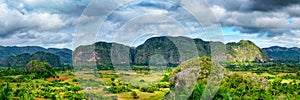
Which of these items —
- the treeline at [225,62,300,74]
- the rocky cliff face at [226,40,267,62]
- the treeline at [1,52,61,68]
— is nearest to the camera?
the treeline at [225,62,300,74]

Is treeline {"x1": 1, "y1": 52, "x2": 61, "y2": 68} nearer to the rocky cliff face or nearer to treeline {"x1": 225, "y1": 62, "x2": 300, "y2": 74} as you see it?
treeline {"x1": 225, "y1": 62, "x2": 300, "y2": 74}

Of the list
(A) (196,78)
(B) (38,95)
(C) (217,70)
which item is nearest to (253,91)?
(C) (217,70)

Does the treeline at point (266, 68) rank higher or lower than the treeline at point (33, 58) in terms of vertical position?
lower

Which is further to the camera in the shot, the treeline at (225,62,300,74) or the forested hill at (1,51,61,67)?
the forested hill at (1,51,61,67)

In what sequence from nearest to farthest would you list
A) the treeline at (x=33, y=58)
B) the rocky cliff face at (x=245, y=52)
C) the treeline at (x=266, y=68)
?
the treeline at (x=266, y=68), the treeline at (x=33, y=58), the rocky cliff face at (x=245, y=52)

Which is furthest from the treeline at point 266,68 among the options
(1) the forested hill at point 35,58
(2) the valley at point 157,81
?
(1) the forested hill at point 35,58

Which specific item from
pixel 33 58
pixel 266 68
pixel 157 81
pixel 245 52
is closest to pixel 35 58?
pixel 33 58

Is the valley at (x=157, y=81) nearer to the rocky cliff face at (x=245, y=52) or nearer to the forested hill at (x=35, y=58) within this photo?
the forested hill at (x=35, y=58)

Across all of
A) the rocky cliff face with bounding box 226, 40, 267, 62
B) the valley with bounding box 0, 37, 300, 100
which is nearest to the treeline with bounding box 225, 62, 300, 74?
the valley with bounding box 0, 37, 300, 100

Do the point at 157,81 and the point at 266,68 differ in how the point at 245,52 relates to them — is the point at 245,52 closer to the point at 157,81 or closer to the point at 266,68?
the point at 266,68
